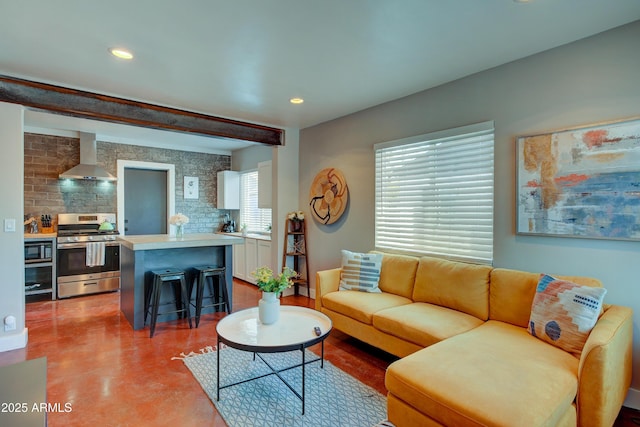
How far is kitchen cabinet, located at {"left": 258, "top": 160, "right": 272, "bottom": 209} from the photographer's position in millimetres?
5427

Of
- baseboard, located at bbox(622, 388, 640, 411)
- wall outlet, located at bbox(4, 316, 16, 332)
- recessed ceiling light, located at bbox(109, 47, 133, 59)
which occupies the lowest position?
baseboard, located at bbox(622, 388, 640, 411)

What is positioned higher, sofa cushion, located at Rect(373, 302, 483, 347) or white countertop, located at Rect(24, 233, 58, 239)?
white countertop, located at Rect(24, 233, 58, 239)

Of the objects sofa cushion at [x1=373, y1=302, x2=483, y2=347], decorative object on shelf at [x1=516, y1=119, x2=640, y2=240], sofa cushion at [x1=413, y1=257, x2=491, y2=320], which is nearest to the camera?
decorative object on shelf at [x1=516, y1=119, x2=640, y2=240]

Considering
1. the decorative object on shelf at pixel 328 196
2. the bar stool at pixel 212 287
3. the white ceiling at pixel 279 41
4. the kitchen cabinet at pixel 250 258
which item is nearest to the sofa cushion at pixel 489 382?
the white ceiling at pixel 279 41

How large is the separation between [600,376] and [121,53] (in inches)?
148

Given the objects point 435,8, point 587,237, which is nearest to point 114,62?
point 435,8

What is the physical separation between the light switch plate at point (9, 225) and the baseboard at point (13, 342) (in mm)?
1003

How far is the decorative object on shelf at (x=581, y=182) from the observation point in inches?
86.2

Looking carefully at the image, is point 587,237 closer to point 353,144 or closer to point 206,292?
point 353,144

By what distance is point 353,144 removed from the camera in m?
4.25

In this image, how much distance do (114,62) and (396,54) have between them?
7.76ft

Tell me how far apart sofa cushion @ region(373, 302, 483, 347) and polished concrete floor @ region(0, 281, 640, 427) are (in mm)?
428

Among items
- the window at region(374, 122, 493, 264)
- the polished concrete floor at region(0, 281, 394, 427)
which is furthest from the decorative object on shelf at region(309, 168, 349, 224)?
the polished concrete floor at region(0, 281, 394, 427)

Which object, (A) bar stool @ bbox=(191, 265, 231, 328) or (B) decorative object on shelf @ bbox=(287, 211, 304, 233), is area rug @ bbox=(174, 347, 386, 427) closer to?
(A) bar stool @ bbox=(191, 265, 231, 328)
